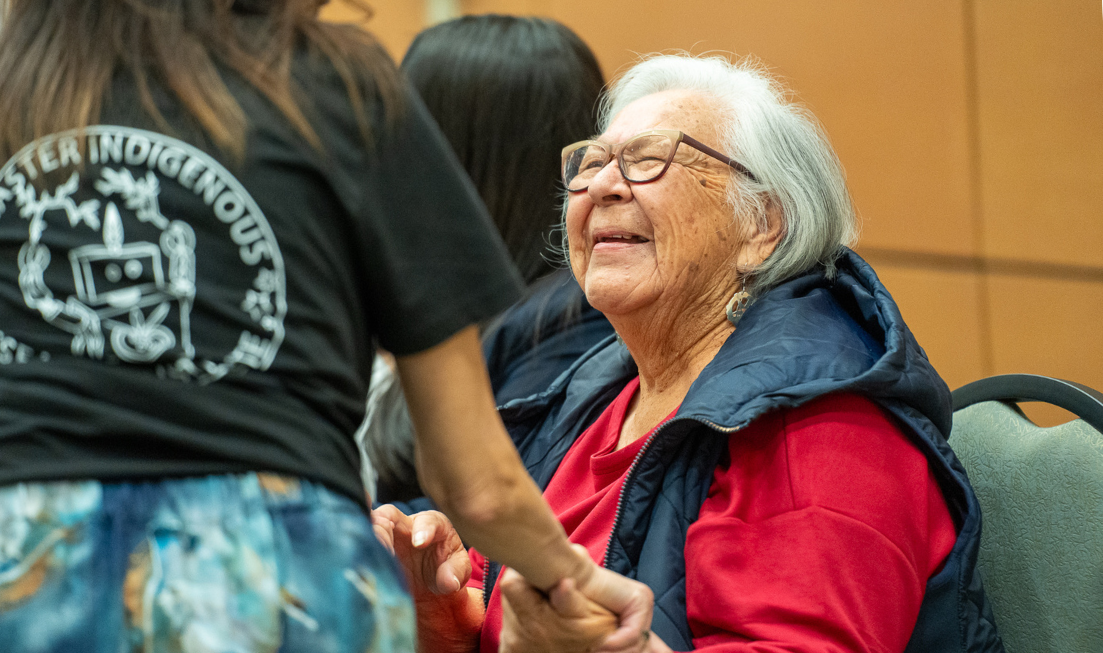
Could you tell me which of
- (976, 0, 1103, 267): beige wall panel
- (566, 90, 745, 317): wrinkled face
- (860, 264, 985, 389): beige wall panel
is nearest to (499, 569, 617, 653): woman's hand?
(566, 90, 745, 317): wrinkled face

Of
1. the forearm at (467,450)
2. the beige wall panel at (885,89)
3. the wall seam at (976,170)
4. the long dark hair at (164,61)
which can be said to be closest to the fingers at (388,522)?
the forearm at (467,450)

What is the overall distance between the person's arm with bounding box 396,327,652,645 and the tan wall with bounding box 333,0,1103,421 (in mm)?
2346

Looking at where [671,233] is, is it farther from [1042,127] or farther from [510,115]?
[1042,127]

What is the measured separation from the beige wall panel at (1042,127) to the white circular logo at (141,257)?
2.64m

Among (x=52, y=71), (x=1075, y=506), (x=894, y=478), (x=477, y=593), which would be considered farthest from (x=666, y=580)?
(x=52, y=71)

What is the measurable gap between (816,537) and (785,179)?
0.66 m

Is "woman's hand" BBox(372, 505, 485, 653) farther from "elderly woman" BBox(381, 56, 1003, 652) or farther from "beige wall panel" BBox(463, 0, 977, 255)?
"beige wall panel" BBox(463, 0, 977, 255)

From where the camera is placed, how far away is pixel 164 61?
725mm

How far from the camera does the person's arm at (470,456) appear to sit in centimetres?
79

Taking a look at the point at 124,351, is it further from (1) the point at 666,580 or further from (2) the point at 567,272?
(2) the point at 567,272

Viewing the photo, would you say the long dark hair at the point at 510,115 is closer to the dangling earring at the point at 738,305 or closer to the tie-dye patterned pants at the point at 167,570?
the dangling earring at the point at 738,305

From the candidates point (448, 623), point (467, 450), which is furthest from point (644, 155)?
point (467, 450)

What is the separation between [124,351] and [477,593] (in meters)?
1.04

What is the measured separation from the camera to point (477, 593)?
1.62 m
